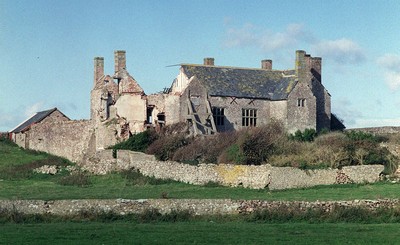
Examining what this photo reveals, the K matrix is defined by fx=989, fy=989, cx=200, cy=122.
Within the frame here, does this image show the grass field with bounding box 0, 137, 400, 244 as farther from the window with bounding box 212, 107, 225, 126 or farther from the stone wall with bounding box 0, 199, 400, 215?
the window with bounding box 212, 107, 225, 126

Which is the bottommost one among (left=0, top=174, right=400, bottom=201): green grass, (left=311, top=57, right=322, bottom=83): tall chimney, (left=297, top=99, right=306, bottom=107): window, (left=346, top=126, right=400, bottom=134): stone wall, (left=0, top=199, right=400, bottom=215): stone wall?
(left=0, top=199, right=400, bottom=215): stone wall

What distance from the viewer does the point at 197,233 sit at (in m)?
30.8

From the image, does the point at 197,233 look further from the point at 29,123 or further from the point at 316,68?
the point at 29,123

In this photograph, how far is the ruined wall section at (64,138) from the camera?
65.6 m

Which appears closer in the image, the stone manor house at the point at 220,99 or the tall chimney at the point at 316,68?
the stone manor house at the point at 220,99

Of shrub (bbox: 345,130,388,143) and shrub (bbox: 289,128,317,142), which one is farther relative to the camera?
shrub (bbox: 289,128,317,142)

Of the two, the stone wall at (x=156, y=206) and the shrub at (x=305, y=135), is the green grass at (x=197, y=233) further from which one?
the shrub at (x=305, y=135)

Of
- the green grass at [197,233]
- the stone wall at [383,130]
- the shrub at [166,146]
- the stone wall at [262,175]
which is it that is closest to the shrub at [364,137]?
the stone wall at [383,130]

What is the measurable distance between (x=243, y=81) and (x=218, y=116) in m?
3.32

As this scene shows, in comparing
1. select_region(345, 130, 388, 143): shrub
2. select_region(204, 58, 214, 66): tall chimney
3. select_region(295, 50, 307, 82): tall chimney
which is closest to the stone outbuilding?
select_region(204, 58, 214, 66): tall chimney

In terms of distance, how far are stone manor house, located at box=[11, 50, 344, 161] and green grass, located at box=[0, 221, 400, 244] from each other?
2598cm

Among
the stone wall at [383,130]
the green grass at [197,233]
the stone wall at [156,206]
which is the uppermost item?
the stone wall at [383,130]

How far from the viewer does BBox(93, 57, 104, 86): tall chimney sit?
66.5 metres

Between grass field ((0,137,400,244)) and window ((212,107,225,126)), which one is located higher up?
window ((212,107,225,126))
